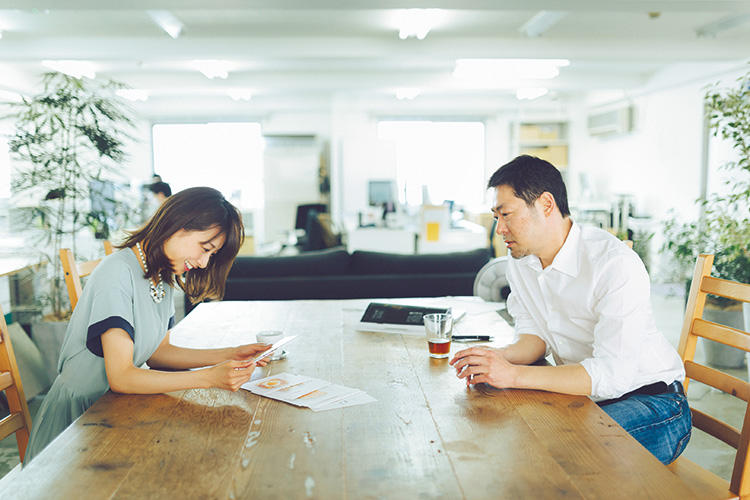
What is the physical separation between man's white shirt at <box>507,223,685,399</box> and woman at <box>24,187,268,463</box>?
798 mm

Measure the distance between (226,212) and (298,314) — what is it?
713 mm

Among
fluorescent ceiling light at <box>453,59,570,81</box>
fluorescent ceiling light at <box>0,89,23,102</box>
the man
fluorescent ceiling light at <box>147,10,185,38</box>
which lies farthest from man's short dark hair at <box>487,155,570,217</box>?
fluorescent ceiling light at <box>0,89,23,102</box>

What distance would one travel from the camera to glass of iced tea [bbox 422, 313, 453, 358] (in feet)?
5.25

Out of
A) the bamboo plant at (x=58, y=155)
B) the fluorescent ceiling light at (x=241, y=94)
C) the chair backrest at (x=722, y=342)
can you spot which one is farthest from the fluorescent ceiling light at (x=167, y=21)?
the chair backrest at (x=722, y=342)

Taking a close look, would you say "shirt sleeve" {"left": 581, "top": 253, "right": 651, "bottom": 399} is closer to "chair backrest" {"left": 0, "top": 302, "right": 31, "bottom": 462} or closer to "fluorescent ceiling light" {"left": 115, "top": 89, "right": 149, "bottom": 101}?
"chair backrest" {"left": 0, "top": 302, "right": 31, "bottom": 462}

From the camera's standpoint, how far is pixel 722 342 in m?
1.49

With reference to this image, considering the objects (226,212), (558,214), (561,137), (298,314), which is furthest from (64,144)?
(561,137)

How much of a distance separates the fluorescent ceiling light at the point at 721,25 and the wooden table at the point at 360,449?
570 centimetres

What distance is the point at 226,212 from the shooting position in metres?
1.57

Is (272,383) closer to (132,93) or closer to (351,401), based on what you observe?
(351,401)

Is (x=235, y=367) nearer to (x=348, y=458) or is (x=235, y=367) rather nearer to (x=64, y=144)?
(x=348, y=458)

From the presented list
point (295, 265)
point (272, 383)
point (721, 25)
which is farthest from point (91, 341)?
point (721, 25)

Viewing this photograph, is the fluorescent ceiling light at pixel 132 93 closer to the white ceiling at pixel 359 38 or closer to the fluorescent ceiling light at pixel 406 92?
the white ceiling at pixel 359 38

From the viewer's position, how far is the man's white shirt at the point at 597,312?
1.41m
